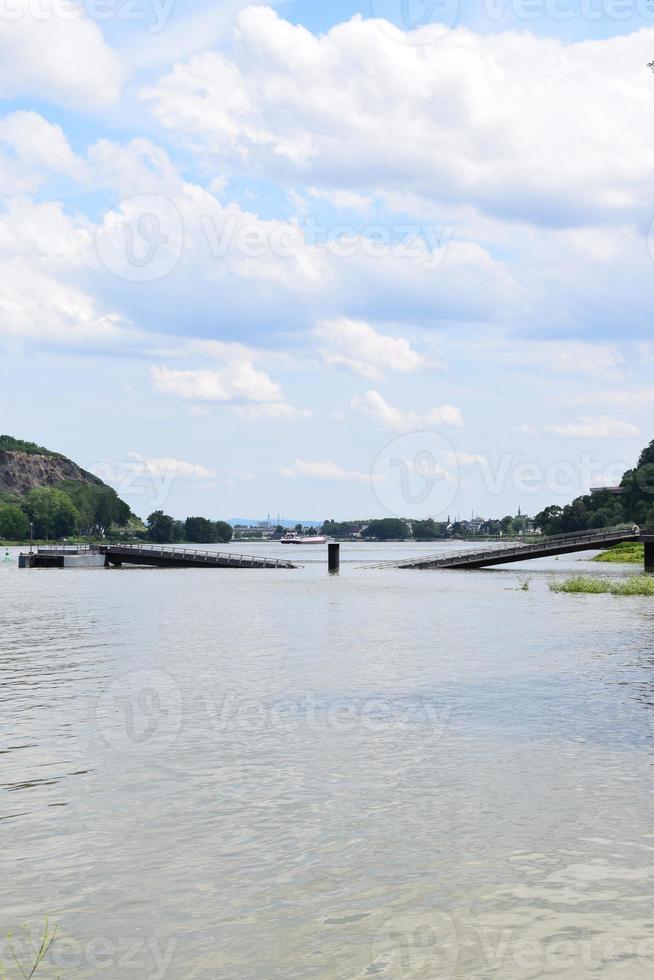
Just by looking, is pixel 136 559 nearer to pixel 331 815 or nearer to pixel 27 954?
pixel 331 815

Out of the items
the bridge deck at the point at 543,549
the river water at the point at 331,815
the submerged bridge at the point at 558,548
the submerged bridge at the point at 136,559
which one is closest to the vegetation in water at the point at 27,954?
the river water at the point at 331,815

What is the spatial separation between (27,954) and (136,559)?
5727 inches

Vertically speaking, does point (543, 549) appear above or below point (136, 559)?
above

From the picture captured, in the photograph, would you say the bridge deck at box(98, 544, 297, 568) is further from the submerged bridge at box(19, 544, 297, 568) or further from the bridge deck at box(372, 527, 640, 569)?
the bridge deck at box(372, 527, 640, 569)

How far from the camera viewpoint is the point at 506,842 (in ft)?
54.6

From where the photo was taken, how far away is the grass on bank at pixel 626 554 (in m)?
150

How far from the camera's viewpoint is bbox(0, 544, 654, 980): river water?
12.7m

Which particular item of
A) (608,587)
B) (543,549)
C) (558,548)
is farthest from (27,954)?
(543,549)

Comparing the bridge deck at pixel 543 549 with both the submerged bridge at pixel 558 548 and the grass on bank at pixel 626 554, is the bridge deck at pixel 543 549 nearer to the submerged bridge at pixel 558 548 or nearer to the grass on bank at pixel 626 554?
the submerged bridge at pixel 558 548

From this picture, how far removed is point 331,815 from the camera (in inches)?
716

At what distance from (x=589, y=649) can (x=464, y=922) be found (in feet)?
109

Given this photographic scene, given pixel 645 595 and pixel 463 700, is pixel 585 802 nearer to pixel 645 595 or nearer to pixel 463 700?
pixel 463 700

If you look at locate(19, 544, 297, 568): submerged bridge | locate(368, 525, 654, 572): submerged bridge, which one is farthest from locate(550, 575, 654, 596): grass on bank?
locate(19, 544, 297, 568): submerged bridge

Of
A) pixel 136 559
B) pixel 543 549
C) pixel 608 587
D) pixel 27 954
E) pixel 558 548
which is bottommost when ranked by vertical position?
pixel 27 954
